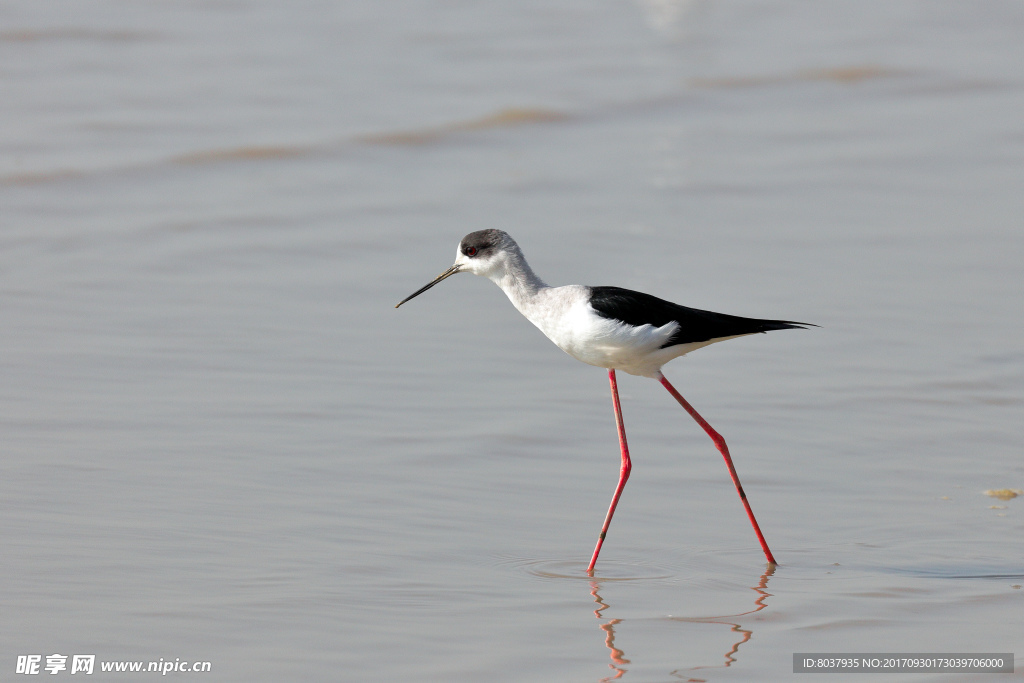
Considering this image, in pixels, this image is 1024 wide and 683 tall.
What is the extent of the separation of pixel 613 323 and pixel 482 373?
179 centimetres

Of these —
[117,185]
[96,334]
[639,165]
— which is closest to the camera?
[96,334]

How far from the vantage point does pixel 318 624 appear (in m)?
3.90

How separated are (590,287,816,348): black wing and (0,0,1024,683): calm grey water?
2.35ft

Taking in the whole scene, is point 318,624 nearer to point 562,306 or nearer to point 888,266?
point 562,306

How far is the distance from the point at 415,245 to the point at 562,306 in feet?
11.2

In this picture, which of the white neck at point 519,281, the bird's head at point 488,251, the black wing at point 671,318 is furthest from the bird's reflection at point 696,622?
the bird's head at point 488,251

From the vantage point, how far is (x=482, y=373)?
239 inches

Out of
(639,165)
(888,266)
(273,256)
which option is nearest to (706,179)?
(639,165)

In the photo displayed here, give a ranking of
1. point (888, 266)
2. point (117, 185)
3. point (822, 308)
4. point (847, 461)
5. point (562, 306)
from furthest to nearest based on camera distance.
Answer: point (117, 185), point (888, 266), point (822, 308), point (847, 461), point (562, 306)

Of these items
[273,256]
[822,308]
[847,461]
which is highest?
[273,256]

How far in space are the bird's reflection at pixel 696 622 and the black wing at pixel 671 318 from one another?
770 mm

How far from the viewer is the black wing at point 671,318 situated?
4.38 metres

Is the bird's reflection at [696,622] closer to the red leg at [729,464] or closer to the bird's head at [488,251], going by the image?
the red leg at [729,464]

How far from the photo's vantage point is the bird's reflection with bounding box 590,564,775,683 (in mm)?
3766
